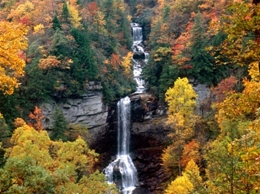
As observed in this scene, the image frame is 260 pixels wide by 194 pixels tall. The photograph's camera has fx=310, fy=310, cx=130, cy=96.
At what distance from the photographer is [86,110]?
117ft

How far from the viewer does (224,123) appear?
21.5 m

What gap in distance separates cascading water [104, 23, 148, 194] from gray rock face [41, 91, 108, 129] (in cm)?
216

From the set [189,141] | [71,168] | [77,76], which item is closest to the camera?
[71,168]

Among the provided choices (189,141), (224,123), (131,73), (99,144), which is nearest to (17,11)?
(131,73)

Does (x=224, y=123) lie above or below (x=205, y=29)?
below

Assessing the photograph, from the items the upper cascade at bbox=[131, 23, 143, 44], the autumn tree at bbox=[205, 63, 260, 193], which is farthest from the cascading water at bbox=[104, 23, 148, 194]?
the autumn tree at bbox=[205, 63, 260, 193]

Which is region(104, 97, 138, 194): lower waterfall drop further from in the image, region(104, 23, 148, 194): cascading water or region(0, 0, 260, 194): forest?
region(0, 0, 260, 194): forest

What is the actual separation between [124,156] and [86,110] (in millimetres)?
6833

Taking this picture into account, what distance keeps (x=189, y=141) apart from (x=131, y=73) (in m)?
18.7

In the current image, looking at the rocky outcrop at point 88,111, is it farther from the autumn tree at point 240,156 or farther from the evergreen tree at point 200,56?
the autumn tree at point 240,156

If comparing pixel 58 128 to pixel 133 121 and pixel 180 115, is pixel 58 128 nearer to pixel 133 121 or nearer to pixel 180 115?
pixel 180 115

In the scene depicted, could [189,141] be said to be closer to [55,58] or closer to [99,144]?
[99,144]

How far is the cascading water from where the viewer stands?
31328 millimetres

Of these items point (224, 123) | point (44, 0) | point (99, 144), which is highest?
point (44, 0)
